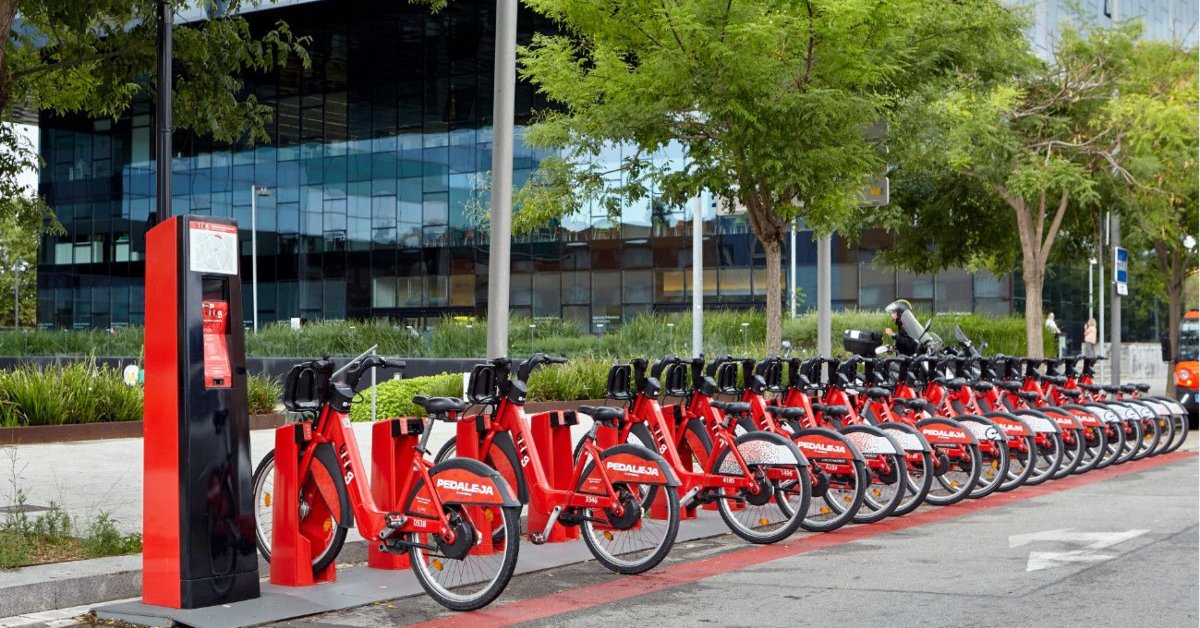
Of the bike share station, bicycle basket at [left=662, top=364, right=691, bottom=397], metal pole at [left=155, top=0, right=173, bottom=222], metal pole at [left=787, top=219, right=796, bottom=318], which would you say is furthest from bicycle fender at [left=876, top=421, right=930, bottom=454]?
metal pole at [left=787, top=219, right=796, bottom=318]

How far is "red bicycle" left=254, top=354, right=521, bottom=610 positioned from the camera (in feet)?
23.5

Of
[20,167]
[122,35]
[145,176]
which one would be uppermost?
[145,176]

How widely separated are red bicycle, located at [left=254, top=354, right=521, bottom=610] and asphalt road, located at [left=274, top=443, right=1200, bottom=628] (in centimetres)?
23

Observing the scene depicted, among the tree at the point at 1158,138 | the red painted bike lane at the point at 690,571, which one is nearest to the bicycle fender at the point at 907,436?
the red painted bike lane at the point at 690,571

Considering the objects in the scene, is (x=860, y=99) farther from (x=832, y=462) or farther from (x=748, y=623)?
(x=748, y=623)

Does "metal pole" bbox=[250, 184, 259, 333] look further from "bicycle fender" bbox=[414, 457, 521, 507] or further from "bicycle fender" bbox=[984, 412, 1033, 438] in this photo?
"bicycle fender" bbox=[414, 457, 521, 507]

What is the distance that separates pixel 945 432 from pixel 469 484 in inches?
228

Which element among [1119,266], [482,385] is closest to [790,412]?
[482,385]

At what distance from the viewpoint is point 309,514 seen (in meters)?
7.71

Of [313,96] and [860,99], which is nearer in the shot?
[860,99]

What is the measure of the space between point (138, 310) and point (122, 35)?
153 feet

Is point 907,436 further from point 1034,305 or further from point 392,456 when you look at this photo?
point 1034,305

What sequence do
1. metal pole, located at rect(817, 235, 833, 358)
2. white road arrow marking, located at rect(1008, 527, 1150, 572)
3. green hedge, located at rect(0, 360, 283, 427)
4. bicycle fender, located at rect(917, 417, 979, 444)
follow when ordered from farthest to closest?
green hedge, located at rect(0, 360, 283, 427) → metal pole, located at rect(817, 235, 833, 358) → bicycle fender, located at rect(917, 417, 979, 444) → white road arrow marking, located at rect(1008, 527, 1150, 572)

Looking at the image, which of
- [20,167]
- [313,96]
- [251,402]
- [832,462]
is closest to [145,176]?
[313,96]
